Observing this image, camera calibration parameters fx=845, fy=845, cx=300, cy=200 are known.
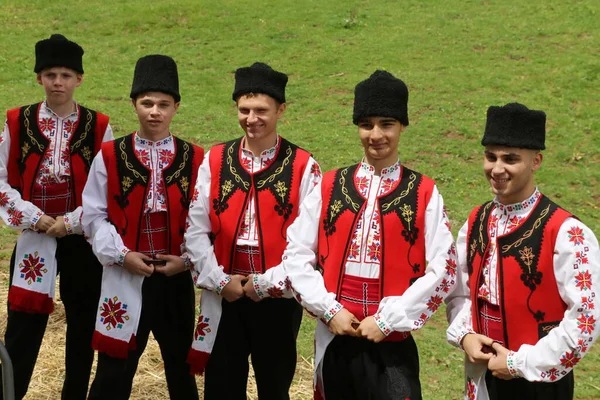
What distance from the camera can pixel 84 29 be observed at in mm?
15266

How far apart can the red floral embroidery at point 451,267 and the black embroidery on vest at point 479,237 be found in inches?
2.7

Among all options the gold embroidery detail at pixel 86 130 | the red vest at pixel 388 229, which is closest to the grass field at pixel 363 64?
the gold embroidery detail at pixel 86 130

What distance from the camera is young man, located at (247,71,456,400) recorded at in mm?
3746

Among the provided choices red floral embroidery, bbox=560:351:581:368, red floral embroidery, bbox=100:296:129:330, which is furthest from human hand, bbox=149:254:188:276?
red floral embroidery, bbox=560:351:581:368

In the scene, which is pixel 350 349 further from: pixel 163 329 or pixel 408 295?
pixel 163 329

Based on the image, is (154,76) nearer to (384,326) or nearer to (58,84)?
(58,84)

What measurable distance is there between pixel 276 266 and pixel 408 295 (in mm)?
725

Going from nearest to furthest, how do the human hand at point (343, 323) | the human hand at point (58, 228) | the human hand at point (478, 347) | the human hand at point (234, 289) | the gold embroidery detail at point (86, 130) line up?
the human hand at point (478, 347), the human hand at point (343, 323), the human hand at point (234, 289), the human hand at point (58, 228), the gold embroidery detail at point (86, 130)

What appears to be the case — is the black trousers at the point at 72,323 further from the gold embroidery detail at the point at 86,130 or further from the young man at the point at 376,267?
the young man at the point at 376,267

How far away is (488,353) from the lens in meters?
3.62

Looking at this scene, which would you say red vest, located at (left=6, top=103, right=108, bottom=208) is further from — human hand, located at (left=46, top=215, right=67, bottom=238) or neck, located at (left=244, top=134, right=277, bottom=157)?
neck, located at (left=244, top=134, right=277, bottom=157)

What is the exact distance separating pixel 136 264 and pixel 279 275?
0.80m

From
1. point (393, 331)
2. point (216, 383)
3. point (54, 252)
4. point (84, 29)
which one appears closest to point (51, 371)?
point (54, 252)

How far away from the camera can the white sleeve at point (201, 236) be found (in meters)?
4.23
